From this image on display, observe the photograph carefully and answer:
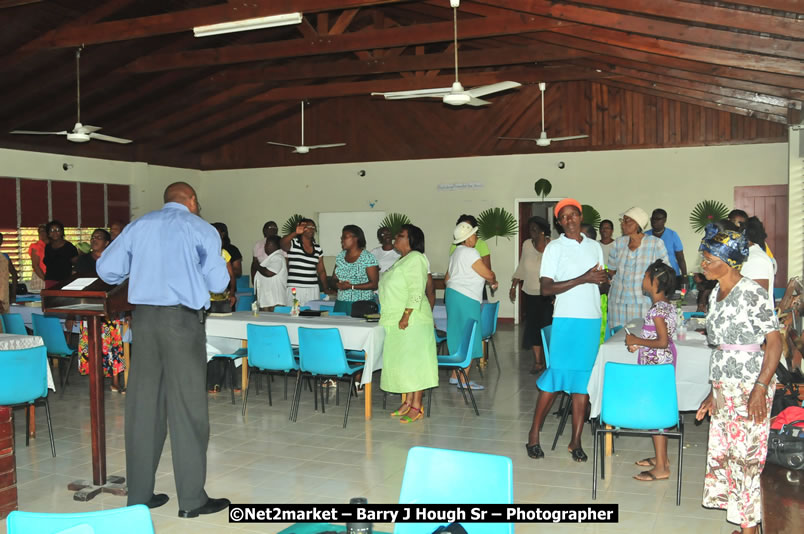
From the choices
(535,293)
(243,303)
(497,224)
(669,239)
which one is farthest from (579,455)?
(497,224)

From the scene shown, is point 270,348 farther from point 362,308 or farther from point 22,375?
point 22,375

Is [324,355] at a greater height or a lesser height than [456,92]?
lesser

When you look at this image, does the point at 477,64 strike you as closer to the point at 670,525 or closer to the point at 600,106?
the point at 600,106

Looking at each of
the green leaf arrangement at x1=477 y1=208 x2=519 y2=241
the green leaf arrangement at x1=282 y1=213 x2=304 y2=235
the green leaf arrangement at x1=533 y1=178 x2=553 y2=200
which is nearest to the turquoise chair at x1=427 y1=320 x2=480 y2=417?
the green leaf arrangement at x1=533 y1=178 x2=553 y2=200

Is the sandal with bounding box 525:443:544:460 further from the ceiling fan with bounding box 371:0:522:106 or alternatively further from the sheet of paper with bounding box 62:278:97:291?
the ceiling fan with bounding box 371:0:522:106

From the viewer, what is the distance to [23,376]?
16.1 ft

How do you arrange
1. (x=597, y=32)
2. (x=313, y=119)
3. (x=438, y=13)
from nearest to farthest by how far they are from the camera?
(x=597, y=32) < (x=438, y=13) < (x=313, y=119)

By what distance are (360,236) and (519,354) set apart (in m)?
3.66

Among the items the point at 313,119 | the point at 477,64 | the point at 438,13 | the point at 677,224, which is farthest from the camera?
the point at 313,119

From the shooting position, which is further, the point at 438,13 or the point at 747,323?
the point at 438,13

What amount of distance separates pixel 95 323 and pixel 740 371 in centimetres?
354

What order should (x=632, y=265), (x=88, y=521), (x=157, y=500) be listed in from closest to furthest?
(x=88, y=521) → (x=157, y=500) → (x=632, y=265)

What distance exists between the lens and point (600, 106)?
12.9 metres

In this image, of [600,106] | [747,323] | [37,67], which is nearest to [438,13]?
[600,106]
